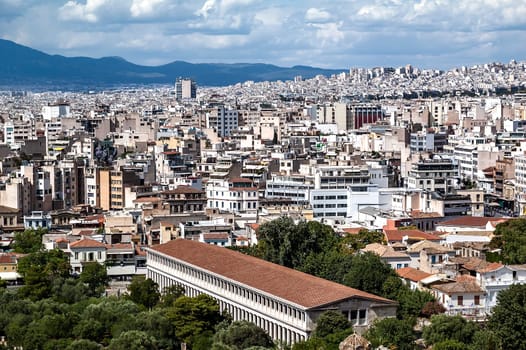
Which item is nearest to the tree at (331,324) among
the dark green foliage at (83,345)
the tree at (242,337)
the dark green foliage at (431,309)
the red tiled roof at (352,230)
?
the tree at (242,337)

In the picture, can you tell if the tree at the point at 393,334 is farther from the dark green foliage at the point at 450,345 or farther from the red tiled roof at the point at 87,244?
the red tiled roof at the point at 87,244

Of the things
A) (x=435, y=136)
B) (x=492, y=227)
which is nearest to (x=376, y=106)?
(x=435, y=136)

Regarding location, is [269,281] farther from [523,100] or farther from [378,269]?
[523,100]

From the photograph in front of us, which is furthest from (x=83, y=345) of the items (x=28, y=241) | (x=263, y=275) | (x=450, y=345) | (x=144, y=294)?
(x=28, y=241)

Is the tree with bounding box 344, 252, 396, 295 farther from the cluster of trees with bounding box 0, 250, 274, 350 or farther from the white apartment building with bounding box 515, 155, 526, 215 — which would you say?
the white apartment building with bounding box 515, 155, 526, 215

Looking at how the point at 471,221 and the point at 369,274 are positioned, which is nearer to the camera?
the point at 369,274

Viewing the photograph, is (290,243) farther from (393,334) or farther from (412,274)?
(393,334)

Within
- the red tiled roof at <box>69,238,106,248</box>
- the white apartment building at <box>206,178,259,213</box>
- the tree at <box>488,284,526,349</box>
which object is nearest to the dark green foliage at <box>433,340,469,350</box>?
the tree at <box>488,284,526,349</box>
